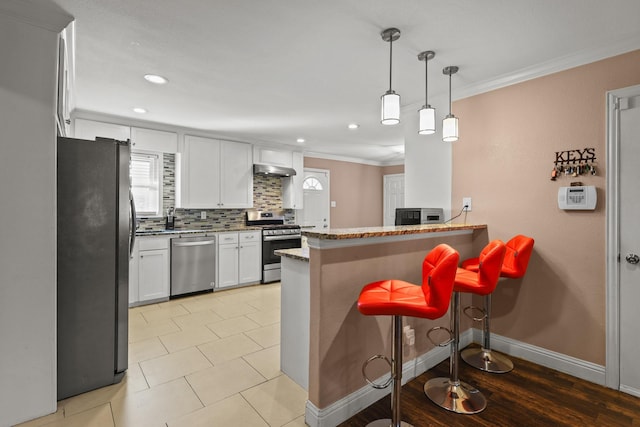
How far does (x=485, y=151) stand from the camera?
283cm

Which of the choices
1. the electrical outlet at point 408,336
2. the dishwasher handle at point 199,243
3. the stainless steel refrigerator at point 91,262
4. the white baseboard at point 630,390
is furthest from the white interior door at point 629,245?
the dishwasher handle at point 199,243

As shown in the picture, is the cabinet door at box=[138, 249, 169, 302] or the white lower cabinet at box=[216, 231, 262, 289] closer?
the cabinet door at box=[138, 249, 169, 302]

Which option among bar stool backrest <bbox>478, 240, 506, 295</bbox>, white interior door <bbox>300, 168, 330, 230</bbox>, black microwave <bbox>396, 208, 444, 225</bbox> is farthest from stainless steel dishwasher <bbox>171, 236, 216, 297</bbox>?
bar stool backrest <bbox>478, 240, 506, 295</bbox>

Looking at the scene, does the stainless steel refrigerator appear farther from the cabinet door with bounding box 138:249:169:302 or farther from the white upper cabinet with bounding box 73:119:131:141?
the white upper cabinet with bounding box 73:119:131:141

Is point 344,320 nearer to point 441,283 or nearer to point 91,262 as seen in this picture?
point 441,283

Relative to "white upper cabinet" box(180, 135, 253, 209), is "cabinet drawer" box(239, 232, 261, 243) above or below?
below

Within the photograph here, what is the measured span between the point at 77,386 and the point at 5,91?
1897mm

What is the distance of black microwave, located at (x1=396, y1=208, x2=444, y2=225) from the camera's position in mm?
3023

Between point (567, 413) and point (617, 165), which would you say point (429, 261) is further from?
point (617, 165)

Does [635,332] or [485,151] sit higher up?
[485,151]

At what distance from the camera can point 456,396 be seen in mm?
1995

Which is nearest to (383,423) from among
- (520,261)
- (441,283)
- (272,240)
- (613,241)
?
(441,283)

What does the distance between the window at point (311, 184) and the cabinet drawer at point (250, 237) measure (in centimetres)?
180

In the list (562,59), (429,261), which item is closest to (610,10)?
Answer: (562,59)
